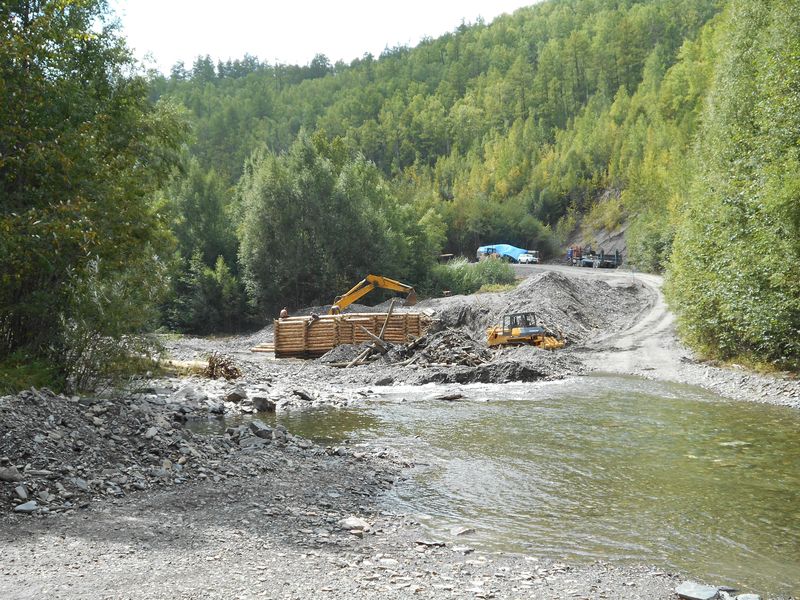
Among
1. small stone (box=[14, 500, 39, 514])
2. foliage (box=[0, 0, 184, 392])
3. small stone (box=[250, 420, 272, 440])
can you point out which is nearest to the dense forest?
foliage (box=[0, 0, 184, 392])

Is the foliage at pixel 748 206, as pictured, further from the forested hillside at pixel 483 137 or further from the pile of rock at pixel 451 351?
the forested hillside at pixel 483 137

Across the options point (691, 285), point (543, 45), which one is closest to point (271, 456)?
point (691, 285)

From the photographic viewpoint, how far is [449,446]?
1401 cm

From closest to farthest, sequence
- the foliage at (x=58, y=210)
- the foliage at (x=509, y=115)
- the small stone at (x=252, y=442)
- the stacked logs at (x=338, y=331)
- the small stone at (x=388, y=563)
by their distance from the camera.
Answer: the small stone at (x=388, y=563), the small stone at (x=252, y=442), the foliage at (x=58, y=210), the stacked logs at (x=338, y=331), the foliage at (x=509, y=115)

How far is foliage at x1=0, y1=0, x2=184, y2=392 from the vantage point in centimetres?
1359

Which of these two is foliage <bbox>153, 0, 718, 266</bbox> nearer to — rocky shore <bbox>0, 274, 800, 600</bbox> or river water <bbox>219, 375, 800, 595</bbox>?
river water <bbox>219, 375, 800, 595</bbox>

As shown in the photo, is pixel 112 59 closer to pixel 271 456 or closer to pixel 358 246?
pixel 271 456

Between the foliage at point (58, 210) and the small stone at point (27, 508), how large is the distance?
5.34 m

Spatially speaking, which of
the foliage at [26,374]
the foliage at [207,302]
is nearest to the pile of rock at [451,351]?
the foliage at [26,374]

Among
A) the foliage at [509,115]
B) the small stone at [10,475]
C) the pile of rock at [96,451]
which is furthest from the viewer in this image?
the foliage at [509,115]

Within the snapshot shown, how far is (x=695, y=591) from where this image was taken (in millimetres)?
6836

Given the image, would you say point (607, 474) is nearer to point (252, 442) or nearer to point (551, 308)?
point (252, 442)

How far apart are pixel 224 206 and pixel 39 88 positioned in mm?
41808

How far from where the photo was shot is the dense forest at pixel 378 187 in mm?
14680
